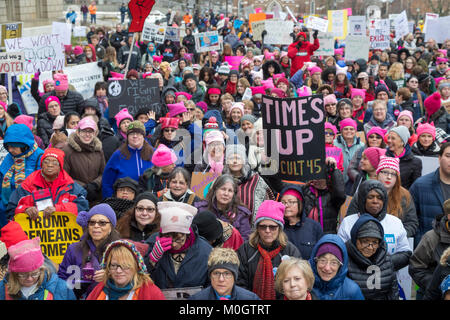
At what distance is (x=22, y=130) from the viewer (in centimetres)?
650

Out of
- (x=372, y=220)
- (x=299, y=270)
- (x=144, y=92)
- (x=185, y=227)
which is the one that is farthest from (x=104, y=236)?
(x=144, y=92)

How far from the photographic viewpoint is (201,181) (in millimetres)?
6473

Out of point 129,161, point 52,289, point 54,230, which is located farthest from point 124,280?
point 129,161

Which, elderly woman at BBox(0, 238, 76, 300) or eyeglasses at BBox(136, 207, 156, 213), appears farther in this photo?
eyeglasses at BBox(136, 207, 156, 213)

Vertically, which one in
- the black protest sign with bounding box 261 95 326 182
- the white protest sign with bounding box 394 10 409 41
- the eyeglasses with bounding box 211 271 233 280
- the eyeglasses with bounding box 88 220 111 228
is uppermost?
the white protest sign with bounding box 394 10 409 41

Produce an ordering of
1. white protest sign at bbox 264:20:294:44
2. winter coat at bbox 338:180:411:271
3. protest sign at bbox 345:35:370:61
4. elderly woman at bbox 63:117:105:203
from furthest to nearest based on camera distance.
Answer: white protest sign at bbox 264:20:294:44
protest sign at bbox 345:35:370:61
elderly woman at bbox 63:117:105:203
winter coat at bbox 338:180:411:271

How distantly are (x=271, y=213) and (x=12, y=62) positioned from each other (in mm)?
7319

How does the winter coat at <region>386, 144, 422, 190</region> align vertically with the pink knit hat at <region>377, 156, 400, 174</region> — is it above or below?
below

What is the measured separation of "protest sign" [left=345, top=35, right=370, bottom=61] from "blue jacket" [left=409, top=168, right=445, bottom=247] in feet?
34.2

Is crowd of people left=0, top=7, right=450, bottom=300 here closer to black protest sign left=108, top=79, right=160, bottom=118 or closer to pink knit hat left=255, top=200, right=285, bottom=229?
pink knit hat left=255, top=200, right=285, bottom=229

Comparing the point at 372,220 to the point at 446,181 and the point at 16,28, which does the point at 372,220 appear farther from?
the point at 16,28

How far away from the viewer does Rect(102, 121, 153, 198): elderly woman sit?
22.3 feet

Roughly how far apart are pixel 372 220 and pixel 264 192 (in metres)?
1.44

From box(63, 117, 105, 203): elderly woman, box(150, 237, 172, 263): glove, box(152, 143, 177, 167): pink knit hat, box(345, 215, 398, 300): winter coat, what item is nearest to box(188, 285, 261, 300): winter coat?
box(150, 237, 172, 263): glove
